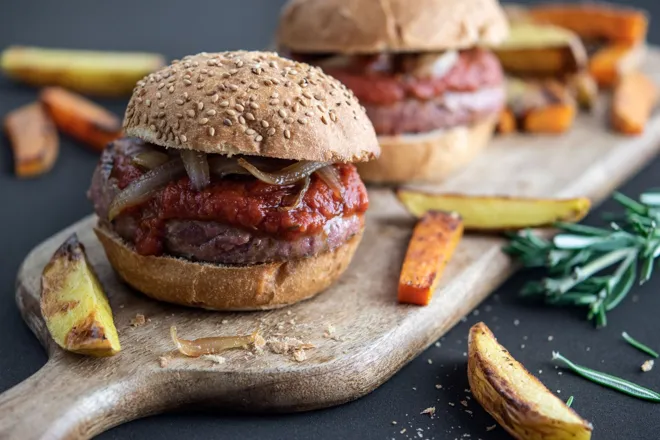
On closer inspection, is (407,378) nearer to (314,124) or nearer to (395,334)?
(395,334)

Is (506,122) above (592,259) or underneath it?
above

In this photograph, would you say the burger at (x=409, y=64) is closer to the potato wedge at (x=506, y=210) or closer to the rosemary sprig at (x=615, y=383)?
the potato wedge at (x=506, y=210)

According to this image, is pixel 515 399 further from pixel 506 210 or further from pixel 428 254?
pixel 506 210

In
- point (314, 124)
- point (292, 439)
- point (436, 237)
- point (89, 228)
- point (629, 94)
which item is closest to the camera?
point (292, 439)

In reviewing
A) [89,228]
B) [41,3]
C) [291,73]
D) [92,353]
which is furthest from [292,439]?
[41,3]

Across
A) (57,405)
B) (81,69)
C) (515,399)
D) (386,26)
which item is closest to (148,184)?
(57,405)

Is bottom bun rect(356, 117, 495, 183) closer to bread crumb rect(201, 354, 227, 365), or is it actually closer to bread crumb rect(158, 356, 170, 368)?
bread crumb rect(201, 354, 227, 365)

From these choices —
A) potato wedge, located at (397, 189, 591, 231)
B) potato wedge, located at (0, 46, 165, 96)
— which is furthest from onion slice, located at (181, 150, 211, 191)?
potato wedge, located at (0, 46, 165, 96)

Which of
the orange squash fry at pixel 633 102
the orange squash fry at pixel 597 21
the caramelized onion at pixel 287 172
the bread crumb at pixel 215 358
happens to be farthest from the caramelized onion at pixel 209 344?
the orange squash fry at pixel 597 21
